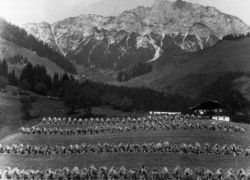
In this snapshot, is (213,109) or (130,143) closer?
(130,143)

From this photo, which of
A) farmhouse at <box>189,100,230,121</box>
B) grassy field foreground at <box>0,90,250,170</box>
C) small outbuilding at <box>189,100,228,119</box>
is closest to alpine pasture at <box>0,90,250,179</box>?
grassy field foreground at <box>0,90,250,170</box>

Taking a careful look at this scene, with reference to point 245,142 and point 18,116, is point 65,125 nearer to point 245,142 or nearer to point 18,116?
point 245,142

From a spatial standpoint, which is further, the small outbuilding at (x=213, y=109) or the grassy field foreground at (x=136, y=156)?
the small outbuilding at (x=213, y=109)

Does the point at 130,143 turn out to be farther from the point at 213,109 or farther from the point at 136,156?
the point at 213,109

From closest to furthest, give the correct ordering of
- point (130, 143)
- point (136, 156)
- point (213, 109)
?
1. point (136, 156)
2. point (130, 143)
3. point (213, 109)

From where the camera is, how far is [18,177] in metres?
52.4

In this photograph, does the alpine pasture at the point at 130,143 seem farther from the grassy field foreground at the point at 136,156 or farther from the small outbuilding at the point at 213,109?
the small outbuilding at the point at 213,109

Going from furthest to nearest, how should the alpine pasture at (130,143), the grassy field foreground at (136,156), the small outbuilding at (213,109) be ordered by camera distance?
the small outbuilding at (213,109) < the alpine pasture at (130,143) < the grassy field foreground at (136,156)

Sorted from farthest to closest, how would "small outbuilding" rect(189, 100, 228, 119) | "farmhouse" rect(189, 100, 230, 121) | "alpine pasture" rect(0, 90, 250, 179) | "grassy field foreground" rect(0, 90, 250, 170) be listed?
"small outbuilding" rect(189, 100, 228, 119) → "farmhouse" rect(189, 100, 230, 121) → "alpine pasture" rect(0, 90, 250, 179) → "grassy field foreground" rect(0, 90, 250, 170)

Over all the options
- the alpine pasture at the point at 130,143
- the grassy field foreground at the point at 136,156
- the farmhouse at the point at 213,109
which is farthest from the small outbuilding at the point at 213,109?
the grassy field foreground at the point at 136,156

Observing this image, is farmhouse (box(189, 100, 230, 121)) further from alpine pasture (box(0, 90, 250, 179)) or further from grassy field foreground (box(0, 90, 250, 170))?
grassy field foreground (box(0, 90, 250, 170))

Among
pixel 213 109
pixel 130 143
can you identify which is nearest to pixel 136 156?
pixel 130 143

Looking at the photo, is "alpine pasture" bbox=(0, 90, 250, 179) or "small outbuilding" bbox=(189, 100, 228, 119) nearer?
"alpine pasture" bbox=(0, 90, 250, 179)

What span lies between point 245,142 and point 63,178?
1250 inches
